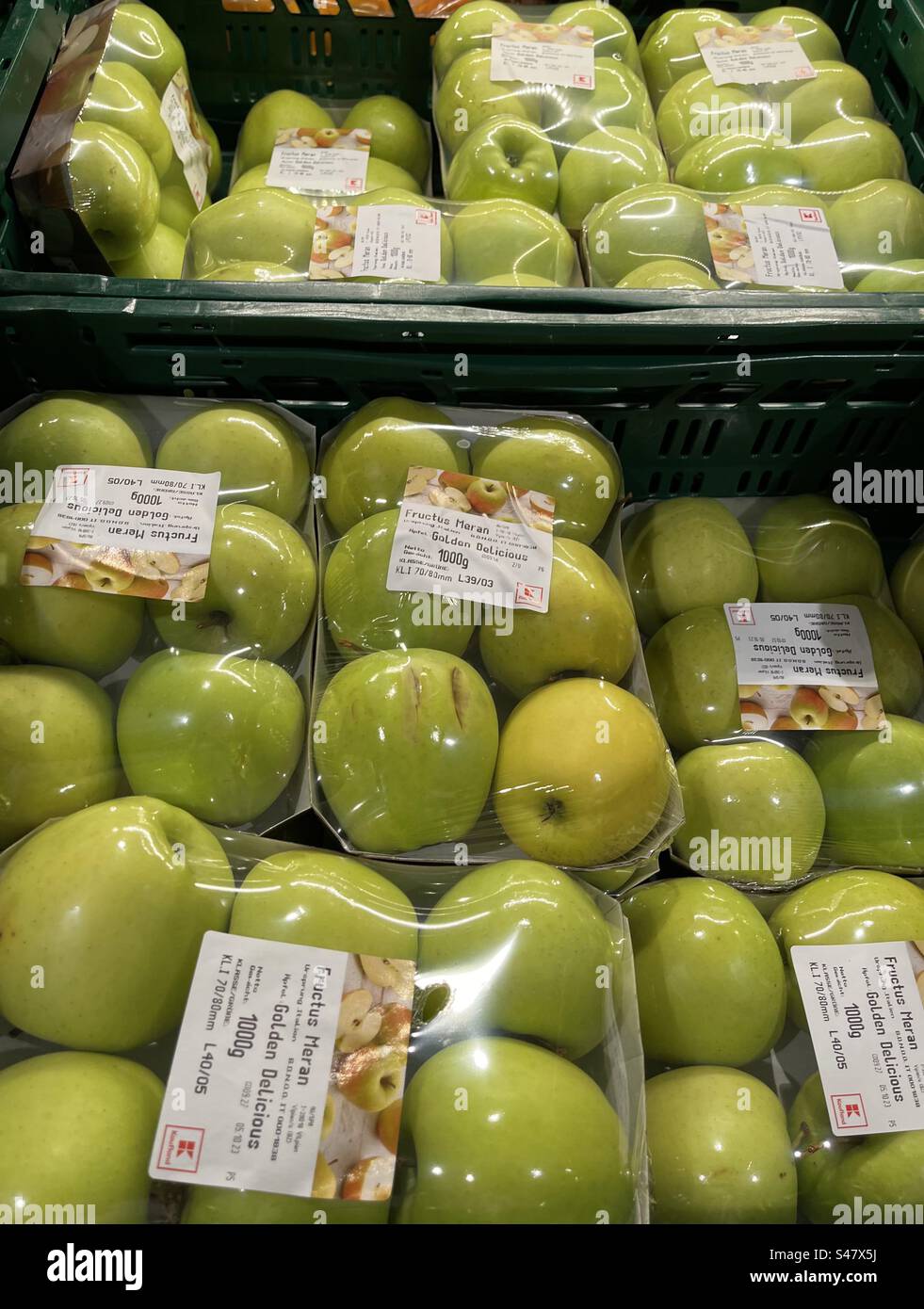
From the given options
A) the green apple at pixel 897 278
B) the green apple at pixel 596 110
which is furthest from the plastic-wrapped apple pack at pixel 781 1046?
the green apple at pixel 596 110

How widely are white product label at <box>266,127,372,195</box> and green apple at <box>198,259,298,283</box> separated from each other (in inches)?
13.8

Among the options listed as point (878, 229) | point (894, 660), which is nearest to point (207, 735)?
point (894, 660)

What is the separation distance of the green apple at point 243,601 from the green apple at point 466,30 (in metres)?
1.38

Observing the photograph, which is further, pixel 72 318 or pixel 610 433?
pixel 610 433

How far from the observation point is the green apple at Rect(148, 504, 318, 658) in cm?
106

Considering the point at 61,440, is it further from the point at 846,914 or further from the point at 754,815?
the point at 846,914

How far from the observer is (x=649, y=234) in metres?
1.58

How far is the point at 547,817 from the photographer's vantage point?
985 mm

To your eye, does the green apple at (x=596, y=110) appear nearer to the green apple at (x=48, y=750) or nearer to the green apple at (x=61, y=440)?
the green apple at (x=61, y=440)

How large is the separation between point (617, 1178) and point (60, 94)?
Result: 5.69 ft

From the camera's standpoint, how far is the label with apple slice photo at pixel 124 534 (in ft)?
3.38
